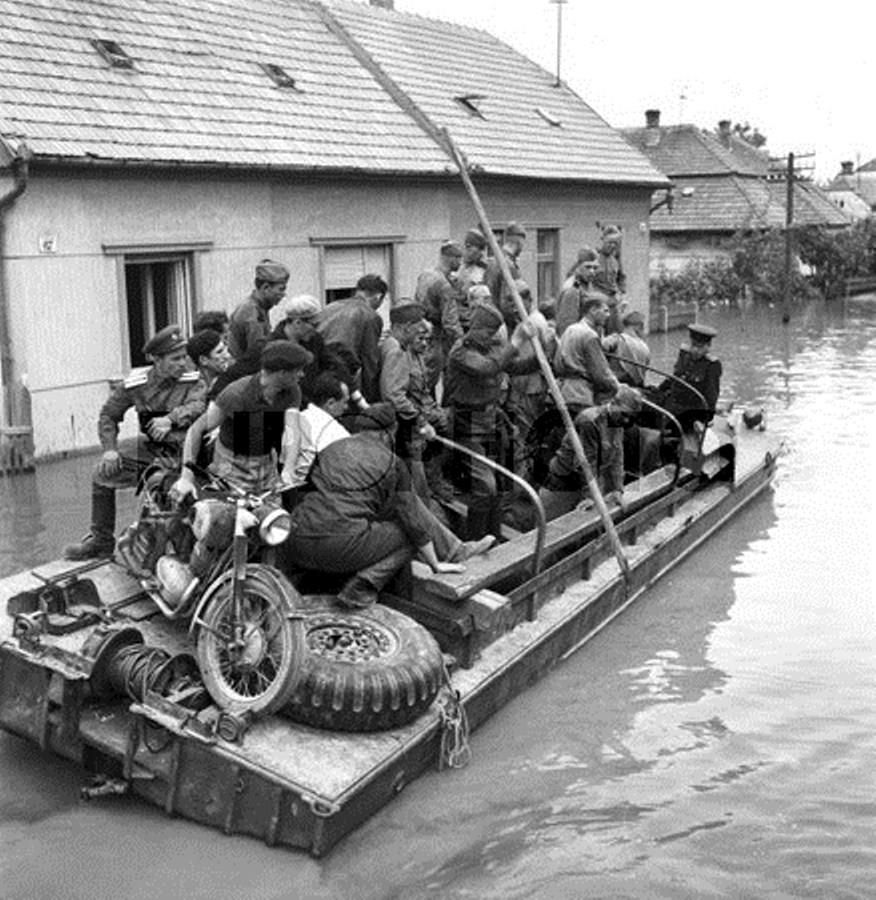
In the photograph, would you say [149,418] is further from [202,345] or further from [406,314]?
[406,314]

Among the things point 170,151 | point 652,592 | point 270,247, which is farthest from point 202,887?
point 270,247

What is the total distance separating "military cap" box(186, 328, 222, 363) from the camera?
7.22 m

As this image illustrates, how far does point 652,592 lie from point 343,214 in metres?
9.02

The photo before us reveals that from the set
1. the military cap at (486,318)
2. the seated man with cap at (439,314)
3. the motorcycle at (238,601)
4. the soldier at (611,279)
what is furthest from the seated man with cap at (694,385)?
the motorcycle at (238,601)

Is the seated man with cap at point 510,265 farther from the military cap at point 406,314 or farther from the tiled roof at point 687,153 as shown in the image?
the tiled roof at point 687,153

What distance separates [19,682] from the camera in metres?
5.88

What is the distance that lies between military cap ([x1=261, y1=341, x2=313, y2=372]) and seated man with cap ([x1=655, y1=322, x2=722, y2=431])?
5.64 metres

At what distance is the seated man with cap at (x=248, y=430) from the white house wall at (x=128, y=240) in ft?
22.6

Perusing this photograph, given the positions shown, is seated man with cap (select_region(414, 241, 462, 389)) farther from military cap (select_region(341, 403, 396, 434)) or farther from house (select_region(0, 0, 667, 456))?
house (select_region(0, 0, 667, 456))

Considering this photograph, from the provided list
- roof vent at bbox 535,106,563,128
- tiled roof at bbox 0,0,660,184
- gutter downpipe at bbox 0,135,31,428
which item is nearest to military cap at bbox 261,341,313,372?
gutter downpipe at bbox 0,135,31,428

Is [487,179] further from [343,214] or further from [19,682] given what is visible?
[19,682]

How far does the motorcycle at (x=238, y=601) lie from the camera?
5.42 meters

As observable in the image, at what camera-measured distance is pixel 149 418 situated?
7.27 metres

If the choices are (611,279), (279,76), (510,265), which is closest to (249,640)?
(510,265)
